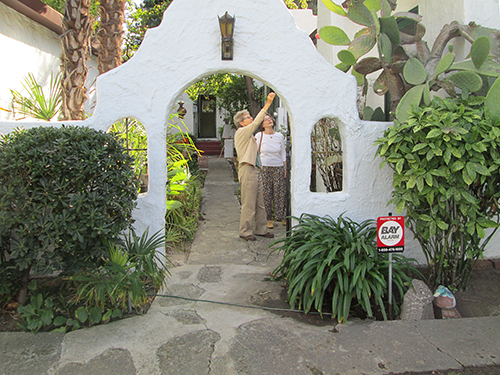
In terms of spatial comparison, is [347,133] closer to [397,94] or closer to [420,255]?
[397,94]

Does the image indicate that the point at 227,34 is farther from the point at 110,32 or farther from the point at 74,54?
the point at 110,32

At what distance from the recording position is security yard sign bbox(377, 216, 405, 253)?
3717mm

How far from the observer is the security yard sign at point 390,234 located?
3717 millimetres

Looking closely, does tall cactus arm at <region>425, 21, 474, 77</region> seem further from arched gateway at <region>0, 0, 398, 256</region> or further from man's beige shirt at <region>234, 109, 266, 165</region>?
man's beige shirt at <region>234, 109, 266, 165</region>

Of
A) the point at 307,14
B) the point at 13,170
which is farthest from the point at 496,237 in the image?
the point at 307,14

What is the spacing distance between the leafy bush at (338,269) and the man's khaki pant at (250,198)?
72.8 inches

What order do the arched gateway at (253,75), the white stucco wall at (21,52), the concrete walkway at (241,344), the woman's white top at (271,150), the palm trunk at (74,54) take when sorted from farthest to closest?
the woman's white top at (271,150) → the white stucco wall at (21,52) → the palm trunk at (74,54) → the arched gateway at (253,75) → the concrete walkway at (241,344)

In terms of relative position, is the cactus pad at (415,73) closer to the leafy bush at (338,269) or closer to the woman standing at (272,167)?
the leafy bush at (338,269)

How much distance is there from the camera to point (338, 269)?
3752 mm

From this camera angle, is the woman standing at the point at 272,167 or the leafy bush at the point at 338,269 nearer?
the leafy bush at the point at 338,269

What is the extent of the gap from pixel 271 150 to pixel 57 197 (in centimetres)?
374

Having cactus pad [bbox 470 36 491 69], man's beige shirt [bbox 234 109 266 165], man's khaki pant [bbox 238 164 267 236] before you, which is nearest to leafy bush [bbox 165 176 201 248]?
man's khaki pant [bbox 238 164 267 236]

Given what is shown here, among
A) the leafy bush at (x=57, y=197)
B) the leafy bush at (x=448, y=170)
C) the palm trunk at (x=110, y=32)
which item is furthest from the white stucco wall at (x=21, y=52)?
the leafy bush at (x=448, y=170)

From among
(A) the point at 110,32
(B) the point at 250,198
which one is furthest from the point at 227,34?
(A) the point at 110,32
